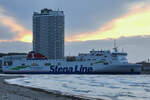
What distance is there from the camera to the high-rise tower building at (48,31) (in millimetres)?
102825

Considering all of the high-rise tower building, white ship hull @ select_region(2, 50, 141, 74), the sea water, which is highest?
the high-rise tower building

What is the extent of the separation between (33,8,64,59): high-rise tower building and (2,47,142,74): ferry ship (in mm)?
40643

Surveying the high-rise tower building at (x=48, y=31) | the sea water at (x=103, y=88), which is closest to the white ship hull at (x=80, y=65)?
the sea water at (x=103, y=88)

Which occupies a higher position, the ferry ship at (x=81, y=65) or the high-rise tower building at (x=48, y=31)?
the high-rise tower building at (x=48, y=31)

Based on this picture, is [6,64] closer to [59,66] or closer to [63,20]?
[59,66]

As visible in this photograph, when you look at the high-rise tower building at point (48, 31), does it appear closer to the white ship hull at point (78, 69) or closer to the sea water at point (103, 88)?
the white ship hull at point (78, 69)

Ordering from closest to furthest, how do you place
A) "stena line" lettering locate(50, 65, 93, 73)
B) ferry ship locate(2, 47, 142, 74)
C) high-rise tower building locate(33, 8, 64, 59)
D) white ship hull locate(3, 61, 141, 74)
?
white ship hull locate(3, 61, 141, 74) → ferry ship locate(2, 47, 142, 74) → "stena line" lettering locate(50, 65, 93, 73) → high-rise tower building locate(33, 8, 64, 59)

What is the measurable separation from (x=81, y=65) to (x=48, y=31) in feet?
186

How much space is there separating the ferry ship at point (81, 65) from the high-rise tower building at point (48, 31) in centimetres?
4064

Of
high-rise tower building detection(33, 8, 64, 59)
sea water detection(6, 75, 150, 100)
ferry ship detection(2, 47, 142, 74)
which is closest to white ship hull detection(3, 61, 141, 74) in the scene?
ferry ship detection(2, 47, 142, 74)

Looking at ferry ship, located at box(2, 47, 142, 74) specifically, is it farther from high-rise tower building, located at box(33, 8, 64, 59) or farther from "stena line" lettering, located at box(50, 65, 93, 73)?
high-rise tower building, located at box(33, 8, 64, 59)

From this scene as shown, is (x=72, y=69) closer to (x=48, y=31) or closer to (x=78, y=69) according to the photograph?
(x=78, y=69)

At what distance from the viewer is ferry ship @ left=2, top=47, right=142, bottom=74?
52812 mm

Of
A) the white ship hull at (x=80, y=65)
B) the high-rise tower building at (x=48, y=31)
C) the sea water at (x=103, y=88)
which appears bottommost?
the sea water at (x=103, y=88)
